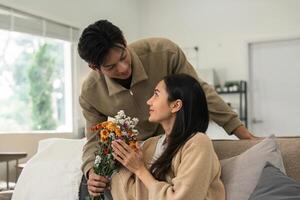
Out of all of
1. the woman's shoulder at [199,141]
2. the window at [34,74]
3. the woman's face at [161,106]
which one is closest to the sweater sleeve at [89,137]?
the woman's face at [161,106]

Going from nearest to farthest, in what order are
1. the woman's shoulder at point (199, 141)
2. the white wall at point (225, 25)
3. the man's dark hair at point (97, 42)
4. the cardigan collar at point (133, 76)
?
1. the woman's shoulder at point (199, 141)
2. the man's dark hair at point (97, 42)
3. the cardigan collar at point (133, 76)
4. the white wall at point (225, 25)

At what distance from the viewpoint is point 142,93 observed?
175cm

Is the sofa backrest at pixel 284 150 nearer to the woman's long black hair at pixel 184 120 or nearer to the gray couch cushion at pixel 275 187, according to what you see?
the gray couch cushion at pixel 275 187

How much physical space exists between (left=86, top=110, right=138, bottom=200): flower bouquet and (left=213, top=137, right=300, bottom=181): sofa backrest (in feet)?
1.42

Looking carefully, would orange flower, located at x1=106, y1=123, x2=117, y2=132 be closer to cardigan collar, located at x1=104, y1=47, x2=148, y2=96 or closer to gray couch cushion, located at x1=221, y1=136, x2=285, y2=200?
cardigan collar, located at x1=104, y1=47, x2=148, y2=96

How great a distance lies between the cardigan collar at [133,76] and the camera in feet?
5.50

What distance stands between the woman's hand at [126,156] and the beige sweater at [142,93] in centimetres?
30

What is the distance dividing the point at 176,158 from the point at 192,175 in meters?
0.15

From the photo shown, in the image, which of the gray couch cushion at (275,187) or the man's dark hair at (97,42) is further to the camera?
the man's dark hair at (97,42)

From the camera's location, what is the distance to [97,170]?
4.99 ft

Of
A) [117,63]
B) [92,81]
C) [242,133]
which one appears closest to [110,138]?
[117,63]

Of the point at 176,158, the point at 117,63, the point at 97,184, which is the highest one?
the point at 117,63

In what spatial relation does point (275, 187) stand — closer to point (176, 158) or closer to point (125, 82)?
point (176, 158)

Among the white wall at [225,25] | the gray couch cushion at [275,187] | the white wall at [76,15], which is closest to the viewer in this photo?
the gray couch cushion at [275,187]
